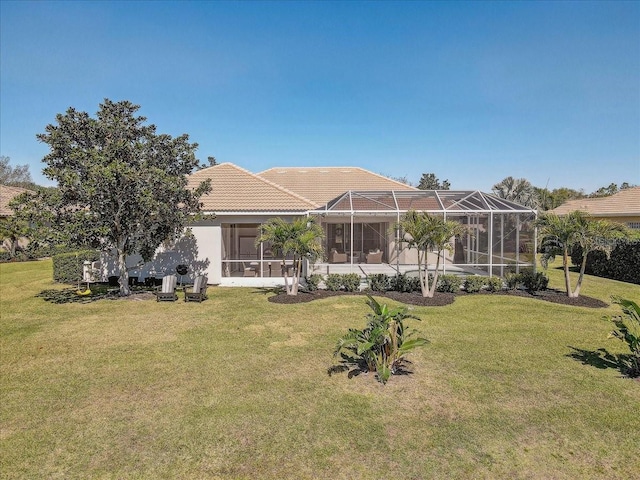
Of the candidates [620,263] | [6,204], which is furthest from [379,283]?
[6,204]

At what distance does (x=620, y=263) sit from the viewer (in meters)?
19.1

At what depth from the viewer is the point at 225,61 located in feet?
55.4

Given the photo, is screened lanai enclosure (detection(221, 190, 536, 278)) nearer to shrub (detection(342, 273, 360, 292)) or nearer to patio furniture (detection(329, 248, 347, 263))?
patio furniture (detection(329, 248, 347, 263))

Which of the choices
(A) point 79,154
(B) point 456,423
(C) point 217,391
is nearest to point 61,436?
(C) point 217,391

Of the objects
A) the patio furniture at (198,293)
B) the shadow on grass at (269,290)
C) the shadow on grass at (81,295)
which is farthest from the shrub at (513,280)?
the shadow on grass at (81,295)

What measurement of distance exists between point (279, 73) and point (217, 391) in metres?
17.8

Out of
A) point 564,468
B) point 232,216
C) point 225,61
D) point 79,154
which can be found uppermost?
point 225,61

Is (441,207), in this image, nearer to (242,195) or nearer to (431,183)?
(242,195)

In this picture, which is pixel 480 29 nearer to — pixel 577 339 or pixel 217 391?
pixel 577 339

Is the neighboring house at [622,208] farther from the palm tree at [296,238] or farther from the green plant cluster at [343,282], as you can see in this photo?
the palm tree at [296,238]

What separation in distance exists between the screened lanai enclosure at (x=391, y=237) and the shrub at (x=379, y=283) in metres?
0.78

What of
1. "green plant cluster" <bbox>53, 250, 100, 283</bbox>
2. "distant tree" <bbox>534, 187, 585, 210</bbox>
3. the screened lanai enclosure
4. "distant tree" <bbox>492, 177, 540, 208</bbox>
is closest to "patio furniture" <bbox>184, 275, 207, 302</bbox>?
the screened lanai enclosure

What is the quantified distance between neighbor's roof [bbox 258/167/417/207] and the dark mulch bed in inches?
447

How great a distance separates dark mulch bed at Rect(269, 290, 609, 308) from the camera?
1338cm
